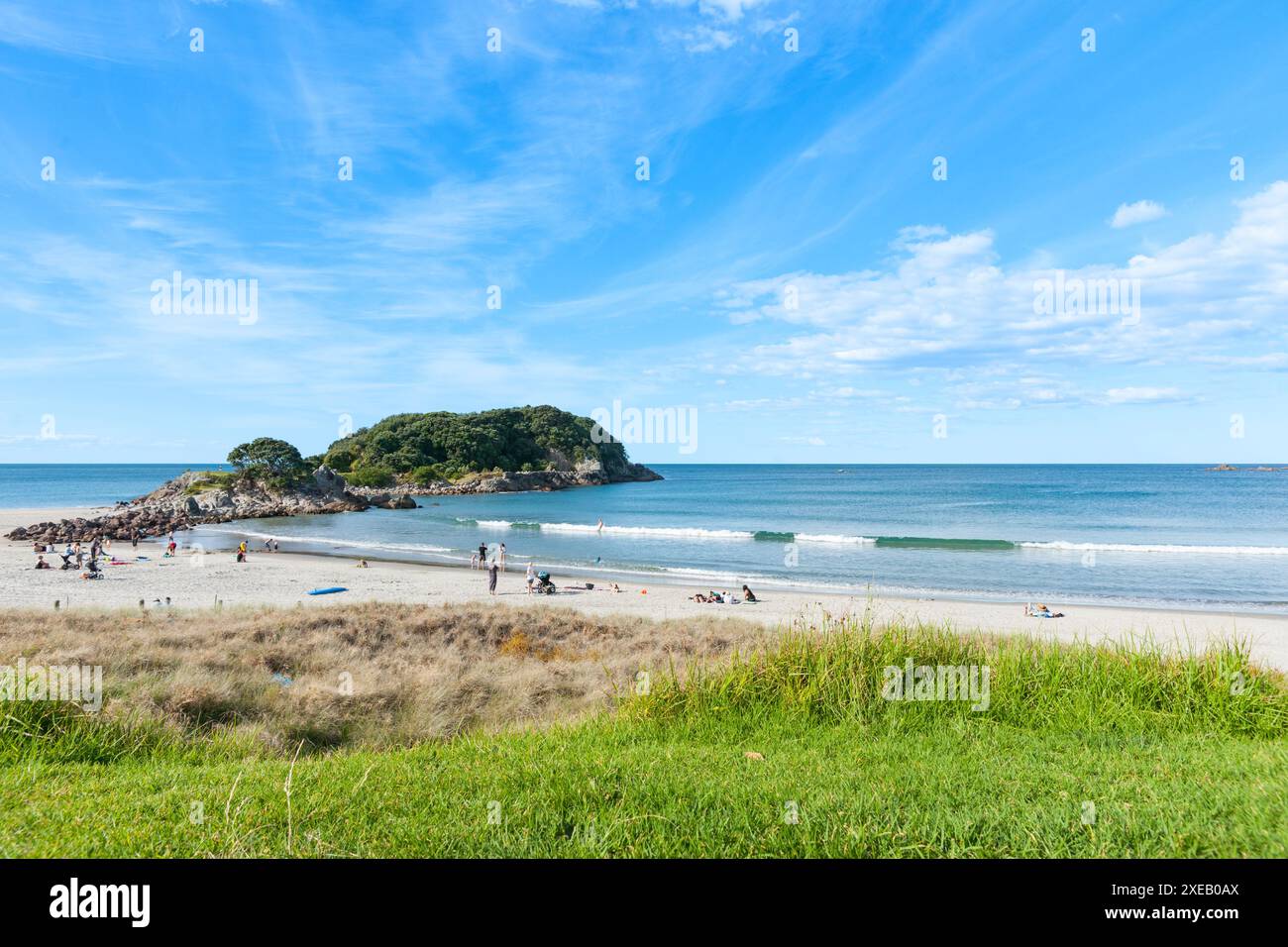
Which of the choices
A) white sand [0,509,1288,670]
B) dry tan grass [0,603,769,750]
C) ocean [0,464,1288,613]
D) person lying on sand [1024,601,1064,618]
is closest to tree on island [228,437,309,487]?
ocean [0,464,1288,613]

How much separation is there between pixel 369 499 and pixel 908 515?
59.9 metres

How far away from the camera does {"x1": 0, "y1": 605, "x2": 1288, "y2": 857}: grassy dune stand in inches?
152

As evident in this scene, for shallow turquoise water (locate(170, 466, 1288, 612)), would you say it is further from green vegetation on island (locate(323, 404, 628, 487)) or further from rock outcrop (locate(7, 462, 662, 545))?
green vegetation on island (locate(323, 404, 628, 487))

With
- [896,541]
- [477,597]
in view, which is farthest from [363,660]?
[896,541]

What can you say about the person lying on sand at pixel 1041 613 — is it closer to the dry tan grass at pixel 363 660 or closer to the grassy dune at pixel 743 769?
the dry tan grass at pixel 363 660

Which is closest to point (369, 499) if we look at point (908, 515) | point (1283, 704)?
point (908, 515)

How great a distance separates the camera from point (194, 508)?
212 ft

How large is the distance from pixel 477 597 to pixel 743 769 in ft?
73.5

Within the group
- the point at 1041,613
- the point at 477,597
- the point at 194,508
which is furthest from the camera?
the point at 194,508

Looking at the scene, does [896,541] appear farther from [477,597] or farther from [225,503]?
[225,503]

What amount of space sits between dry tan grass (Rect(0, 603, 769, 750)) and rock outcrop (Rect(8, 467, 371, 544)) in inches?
1644
